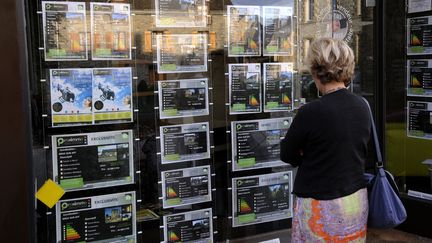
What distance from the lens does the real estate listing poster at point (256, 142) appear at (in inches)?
165

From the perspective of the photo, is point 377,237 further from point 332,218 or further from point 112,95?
point 112,95

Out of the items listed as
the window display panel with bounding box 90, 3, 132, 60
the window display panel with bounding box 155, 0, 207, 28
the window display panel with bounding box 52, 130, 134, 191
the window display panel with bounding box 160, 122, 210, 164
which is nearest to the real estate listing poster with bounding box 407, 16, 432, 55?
the window display panel with bounding box 155, 0, 207, 28

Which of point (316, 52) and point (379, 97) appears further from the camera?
point (379, 97)

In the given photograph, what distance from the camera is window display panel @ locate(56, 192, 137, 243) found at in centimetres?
353

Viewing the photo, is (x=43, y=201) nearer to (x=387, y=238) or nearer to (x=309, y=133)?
(x=309, y=133)

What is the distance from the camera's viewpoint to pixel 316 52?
9.02ft

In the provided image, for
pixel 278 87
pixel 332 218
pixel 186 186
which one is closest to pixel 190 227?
pixel 186 186

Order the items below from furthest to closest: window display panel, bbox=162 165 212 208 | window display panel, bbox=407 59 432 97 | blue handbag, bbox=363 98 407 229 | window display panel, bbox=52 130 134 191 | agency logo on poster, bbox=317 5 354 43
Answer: window display panel, bbox=407 59 432 97 → agency logo on poster, bbox=317 5 354 43 → window display panel, bbox=162 165 212 208 → window display panel, bbox=52 130 134 191 → blue handbag, bbox=363 98 407 229

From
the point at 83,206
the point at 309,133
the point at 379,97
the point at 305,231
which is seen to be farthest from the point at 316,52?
the point at 379,97

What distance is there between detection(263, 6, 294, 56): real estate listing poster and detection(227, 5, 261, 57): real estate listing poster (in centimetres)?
8

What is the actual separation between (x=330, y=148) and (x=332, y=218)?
0.39 meters

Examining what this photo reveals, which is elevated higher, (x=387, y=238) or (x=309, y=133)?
(x=309, y=133)

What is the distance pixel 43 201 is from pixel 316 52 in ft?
6.86

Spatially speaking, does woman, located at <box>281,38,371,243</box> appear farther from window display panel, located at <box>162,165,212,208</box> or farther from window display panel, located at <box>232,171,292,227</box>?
window display panel, located at <box>232,171,292,227</box>
